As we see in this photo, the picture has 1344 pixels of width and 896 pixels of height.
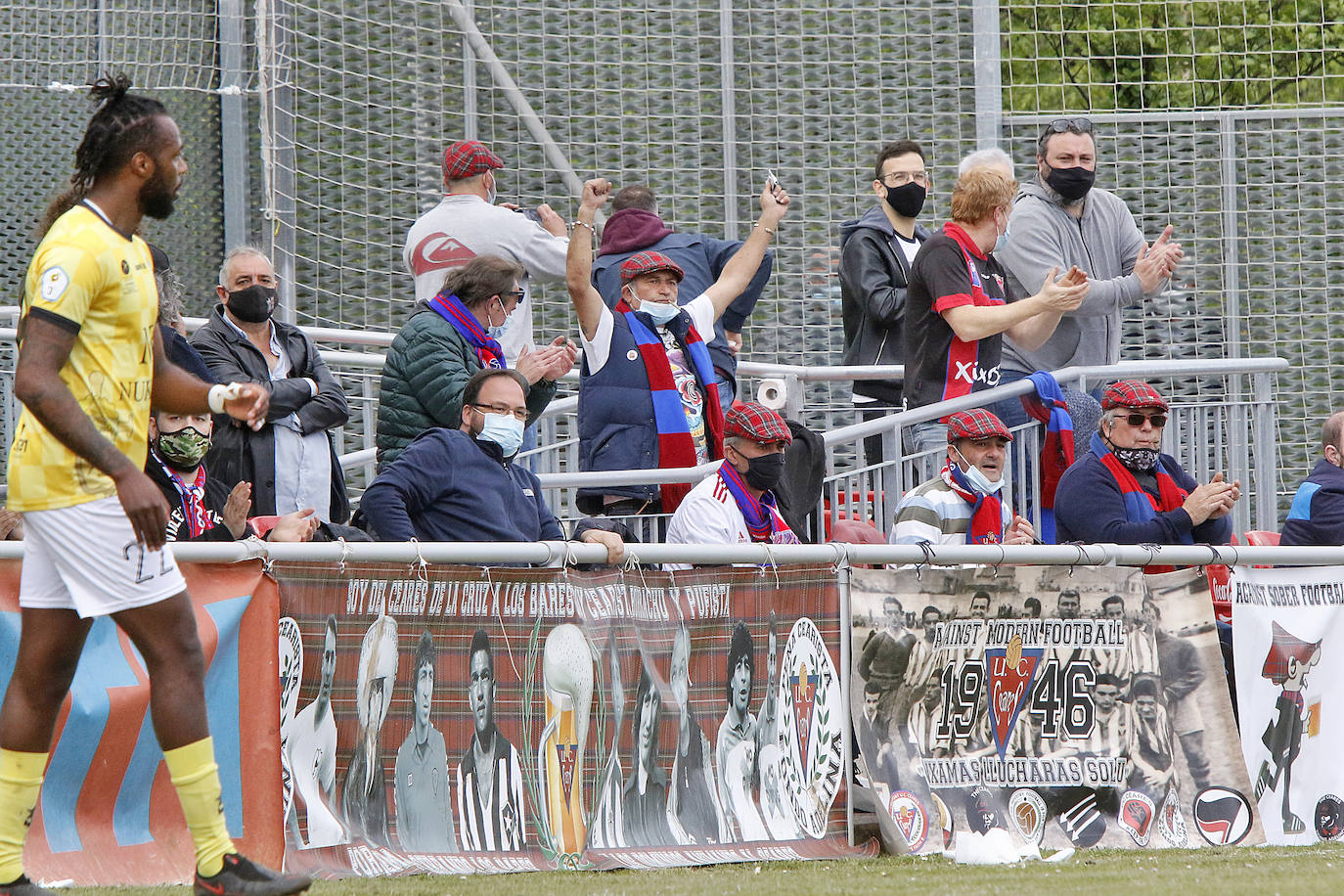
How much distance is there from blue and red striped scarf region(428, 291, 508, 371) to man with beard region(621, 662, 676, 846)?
227cm

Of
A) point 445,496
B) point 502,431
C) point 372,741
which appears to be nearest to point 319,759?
point 372,741

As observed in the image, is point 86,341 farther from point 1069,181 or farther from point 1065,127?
point 1065,127

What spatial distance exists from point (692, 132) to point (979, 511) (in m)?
5.76

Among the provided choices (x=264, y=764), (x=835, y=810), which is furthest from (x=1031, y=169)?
(x=264, y=764)

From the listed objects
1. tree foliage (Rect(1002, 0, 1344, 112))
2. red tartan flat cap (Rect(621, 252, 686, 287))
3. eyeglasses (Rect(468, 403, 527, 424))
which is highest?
tree foliage (Rect(1002, 0, 1344, 112))

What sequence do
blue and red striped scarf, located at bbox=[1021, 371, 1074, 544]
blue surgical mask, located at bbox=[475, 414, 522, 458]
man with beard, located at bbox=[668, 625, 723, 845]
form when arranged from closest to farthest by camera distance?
man with beard, located at bbox=[668, 625, 723, 845] → blue surgical mask, located at bbox=[475, 414, 522, 458] → blue and red striped scarf, located at bbox=[1021, 371, 1074, 544]

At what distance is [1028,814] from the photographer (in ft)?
23.3

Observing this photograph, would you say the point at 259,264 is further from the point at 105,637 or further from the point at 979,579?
the point at 979,579

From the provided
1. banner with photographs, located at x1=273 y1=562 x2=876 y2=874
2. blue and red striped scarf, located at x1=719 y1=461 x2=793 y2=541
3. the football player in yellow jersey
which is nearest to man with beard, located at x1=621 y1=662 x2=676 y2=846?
banner with photographs, located at x1=273 y1=562 x2=876 y2=874

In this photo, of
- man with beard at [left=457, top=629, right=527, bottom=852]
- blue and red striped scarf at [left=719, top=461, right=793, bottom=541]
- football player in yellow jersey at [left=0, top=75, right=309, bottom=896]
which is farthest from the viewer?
blue and red striped scarf at [left=719, top=461, right=793, bottom=541]

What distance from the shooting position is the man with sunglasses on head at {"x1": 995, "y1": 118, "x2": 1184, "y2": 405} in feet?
32.3

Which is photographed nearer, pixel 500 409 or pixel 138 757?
pixel 138 757

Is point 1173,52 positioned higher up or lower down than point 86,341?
higher up

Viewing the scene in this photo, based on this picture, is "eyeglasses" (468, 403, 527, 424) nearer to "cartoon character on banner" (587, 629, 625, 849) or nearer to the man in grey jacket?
"cartoon character on banner" (587, 629, 625, 849)
